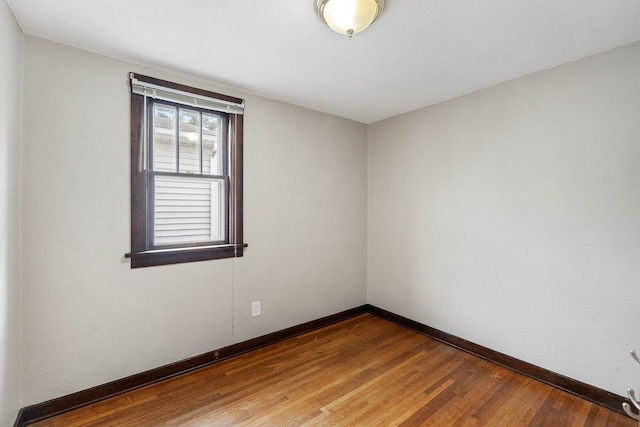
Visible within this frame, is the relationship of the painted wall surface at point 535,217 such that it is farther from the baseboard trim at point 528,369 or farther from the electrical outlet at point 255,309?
the electrical outlet at point 255,309

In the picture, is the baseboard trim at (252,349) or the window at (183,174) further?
the window at (183,174)

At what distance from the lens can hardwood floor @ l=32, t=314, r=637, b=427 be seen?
6.01 ft

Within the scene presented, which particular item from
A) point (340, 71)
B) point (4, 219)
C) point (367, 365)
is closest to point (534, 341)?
point (367, 365)

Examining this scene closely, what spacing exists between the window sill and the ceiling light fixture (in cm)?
189

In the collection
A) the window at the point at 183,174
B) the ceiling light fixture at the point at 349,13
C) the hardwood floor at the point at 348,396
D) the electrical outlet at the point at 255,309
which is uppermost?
the ceiling light fixture at the point at 349,13

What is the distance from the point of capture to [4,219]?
5.06ft

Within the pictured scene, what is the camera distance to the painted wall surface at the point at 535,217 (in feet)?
6.35

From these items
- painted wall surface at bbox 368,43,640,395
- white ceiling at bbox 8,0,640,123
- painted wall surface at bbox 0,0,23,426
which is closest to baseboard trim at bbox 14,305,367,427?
painted wall surface at bbox 0,0,23,426

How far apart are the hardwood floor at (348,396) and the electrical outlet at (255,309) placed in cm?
34

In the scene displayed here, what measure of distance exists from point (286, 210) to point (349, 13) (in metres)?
1.84

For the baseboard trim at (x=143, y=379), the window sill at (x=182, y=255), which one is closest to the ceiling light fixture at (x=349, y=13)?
the window sill at (x=182, y=255)

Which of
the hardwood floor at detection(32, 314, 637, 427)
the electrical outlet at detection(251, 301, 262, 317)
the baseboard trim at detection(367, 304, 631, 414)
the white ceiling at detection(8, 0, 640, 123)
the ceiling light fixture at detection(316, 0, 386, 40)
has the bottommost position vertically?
the hardwood floor at detection(32, 314, 637, 427)

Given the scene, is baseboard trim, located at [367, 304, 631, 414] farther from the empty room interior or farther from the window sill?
the window sill

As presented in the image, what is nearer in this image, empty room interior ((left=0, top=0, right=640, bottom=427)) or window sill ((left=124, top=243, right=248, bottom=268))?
empty room interior ((left=0, top=0, right=640, bottom=427))
